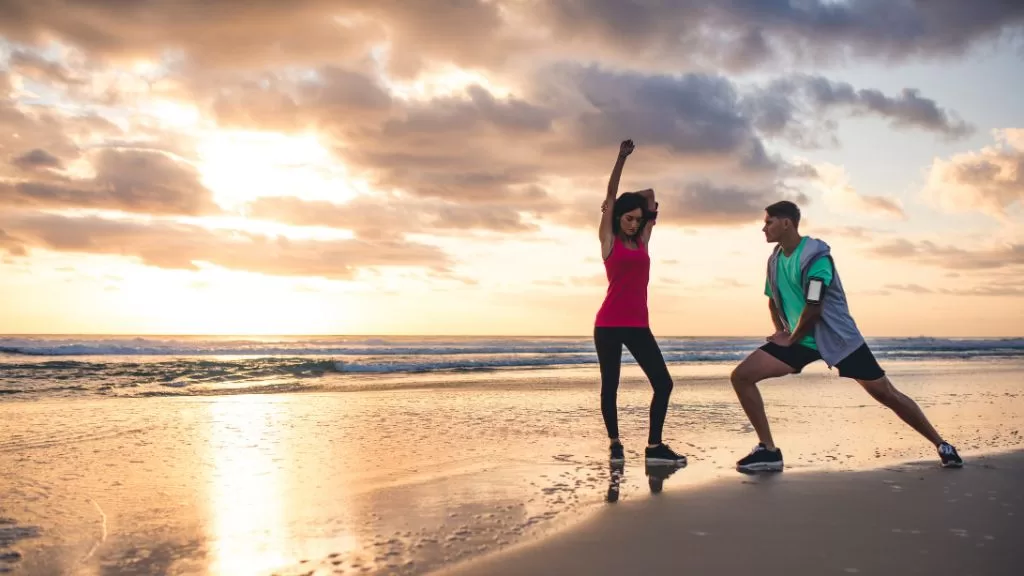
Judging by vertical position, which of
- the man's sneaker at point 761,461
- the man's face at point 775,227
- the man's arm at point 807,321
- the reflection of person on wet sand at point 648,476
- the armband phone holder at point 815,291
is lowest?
the reflection of person on wet sand at point 648,476

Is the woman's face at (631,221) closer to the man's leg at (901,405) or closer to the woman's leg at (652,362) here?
the woman's leg at (652,362)

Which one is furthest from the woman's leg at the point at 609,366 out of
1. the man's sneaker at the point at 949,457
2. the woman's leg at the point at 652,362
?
the man's sneaker at the point at 949,457

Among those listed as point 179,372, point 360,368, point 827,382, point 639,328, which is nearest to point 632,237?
point 639,328

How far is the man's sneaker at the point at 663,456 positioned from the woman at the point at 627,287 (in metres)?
0.26

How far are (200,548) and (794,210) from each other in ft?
14.3

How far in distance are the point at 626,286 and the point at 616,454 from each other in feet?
4.16

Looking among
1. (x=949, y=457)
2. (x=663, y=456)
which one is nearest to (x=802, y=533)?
(x=663, y=456)

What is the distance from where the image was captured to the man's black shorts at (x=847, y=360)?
5.13 m

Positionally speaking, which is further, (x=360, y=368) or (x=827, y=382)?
(x=360, y=368)

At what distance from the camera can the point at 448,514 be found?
3.79 m

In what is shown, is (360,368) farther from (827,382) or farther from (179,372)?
(827,382)

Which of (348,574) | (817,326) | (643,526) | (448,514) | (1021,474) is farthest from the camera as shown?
(817,326)

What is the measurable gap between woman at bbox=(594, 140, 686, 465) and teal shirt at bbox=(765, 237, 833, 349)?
3.21 feet

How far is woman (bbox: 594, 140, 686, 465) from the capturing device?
5.62m
